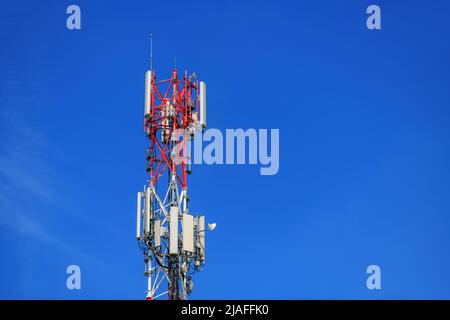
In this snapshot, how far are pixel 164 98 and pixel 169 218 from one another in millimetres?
9531

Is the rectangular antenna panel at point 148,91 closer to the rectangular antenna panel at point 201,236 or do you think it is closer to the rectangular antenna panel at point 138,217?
the rectangular antenna panel at point 138,217

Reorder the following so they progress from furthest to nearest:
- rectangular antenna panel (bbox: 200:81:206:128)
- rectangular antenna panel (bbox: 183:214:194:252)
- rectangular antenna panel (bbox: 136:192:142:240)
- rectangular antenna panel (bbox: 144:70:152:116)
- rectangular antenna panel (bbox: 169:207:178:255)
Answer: rectangular antenna panel (bbox: 200:81:206:128), rectangular antenna panel (bbox: 144:70:152:116), rectangular antenna panel (bbox: 136:192:142:240), rectangular antenna panel (bbox: 183:214:194:252), rectangular antenna panel (bbox: 169:207:178:255)

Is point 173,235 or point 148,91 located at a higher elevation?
point 148,91

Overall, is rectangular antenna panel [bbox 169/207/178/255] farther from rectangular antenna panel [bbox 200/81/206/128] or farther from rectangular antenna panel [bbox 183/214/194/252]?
rectangular antenna panel [bbox 200/81/206/128]

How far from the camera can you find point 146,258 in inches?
3081

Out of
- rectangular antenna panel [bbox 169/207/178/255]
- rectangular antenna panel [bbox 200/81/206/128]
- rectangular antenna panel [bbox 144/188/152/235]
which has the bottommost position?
rectangular antenna panel [bbox 169/207/178/255]

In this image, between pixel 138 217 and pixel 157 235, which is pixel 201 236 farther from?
pixel 138 217

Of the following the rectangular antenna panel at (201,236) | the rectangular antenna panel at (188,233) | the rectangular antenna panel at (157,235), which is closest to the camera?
the rectangular antenna panel at (188,233)

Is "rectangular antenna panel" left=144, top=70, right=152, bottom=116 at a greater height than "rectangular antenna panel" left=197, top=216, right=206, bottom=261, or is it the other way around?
"rectangular antenna panel" left=144, top=70, right=152, bottom=116

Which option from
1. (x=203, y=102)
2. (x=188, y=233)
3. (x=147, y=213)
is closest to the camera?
(x=188, y=233)

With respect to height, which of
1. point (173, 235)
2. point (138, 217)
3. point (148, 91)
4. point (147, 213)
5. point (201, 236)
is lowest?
point (173, 235)

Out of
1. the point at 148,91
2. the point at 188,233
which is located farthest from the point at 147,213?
the point at 148,91
